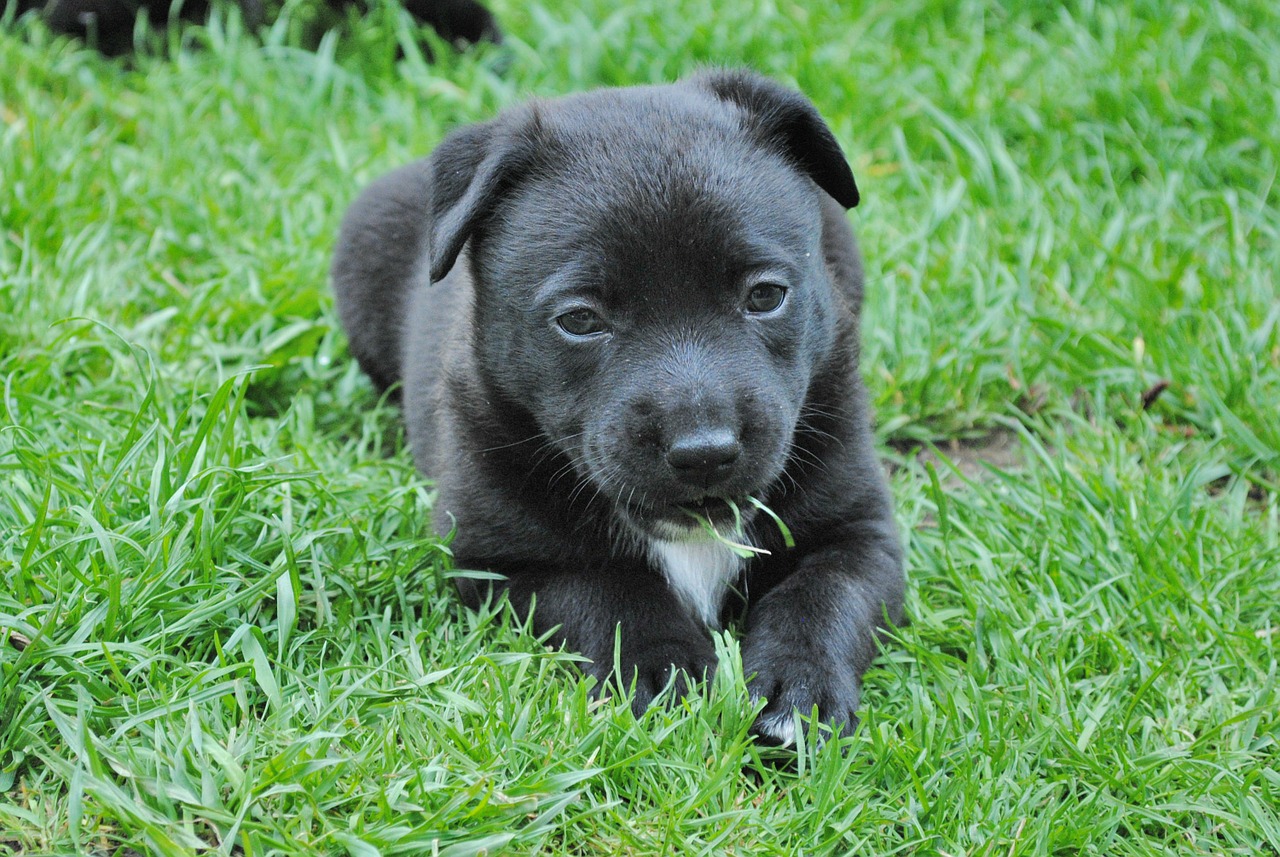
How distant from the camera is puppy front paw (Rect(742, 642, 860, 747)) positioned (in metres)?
2.81

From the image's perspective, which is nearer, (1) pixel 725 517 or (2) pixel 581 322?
(2) pixel 581 322

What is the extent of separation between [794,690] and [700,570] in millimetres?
535

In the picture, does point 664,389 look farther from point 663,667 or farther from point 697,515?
point 663,667

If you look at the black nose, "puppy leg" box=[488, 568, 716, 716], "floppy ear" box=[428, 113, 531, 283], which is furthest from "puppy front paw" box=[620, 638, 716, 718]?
"floppy ear" box=[428, 113, 531, 283]

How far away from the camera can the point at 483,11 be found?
6020 millimetres

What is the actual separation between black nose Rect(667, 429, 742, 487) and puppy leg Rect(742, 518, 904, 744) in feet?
1.47

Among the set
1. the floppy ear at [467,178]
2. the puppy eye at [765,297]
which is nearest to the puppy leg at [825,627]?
the puppy eye at [765,297]

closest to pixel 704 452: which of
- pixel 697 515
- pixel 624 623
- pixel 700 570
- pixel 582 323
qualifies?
pixel 697 515

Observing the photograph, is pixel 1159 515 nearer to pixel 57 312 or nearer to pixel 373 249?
pixel 373 249

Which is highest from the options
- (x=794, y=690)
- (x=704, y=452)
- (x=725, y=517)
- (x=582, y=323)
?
(x=582, y=323)

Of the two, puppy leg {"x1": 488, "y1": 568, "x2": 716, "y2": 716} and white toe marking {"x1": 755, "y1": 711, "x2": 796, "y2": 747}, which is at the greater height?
white toe marking {"x1": 755, "y1": 711, "x2": 796, "y2": 747}

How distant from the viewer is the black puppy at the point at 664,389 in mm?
2846

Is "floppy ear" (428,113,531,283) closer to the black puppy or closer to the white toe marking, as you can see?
the black puppy

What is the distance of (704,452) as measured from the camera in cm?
275
